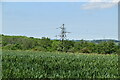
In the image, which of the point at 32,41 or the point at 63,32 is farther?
the point at 32,41

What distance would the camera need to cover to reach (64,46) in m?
29.1

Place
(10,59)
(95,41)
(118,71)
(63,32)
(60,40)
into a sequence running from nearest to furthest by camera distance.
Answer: (118,71), (10,59), (63,32), (60,40), (95,41)

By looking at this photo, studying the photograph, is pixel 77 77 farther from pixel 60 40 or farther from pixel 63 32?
pixel 60 40

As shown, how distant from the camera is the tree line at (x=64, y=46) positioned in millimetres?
29000

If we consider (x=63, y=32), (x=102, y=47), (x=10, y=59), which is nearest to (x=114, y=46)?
(x=102, y=47)

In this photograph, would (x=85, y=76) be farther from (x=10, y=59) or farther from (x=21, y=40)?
(x=21, y=40)

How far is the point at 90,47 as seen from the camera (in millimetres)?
29172

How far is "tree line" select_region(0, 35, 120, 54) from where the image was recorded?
29.0 metres

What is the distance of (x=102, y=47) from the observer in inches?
1145

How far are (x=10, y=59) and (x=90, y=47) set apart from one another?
58.7 feet

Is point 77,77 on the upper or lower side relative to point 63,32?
lower

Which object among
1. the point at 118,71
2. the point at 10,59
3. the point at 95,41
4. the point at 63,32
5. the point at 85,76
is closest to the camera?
the point at 85,76

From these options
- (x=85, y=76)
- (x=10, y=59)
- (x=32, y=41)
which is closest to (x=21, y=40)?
(x=32, y=41)

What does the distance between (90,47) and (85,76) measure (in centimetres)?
2094
